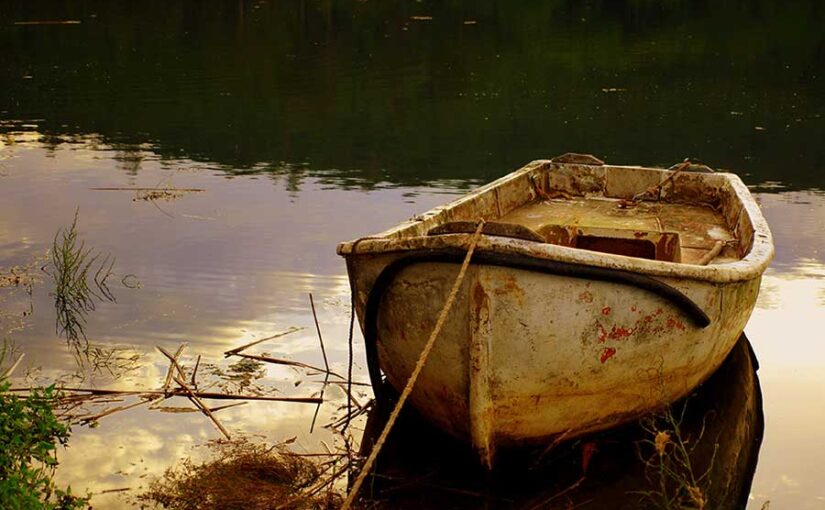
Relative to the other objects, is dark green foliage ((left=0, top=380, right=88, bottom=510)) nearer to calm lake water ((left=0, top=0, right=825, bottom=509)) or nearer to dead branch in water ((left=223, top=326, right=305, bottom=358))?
calm lake water ((left=0, top=0, right=825, bottom=509))

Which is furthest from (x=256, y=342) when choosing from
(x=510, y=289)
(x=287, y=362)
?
(x=510, y=289)

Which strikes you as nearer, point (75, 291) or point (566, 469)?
point (566, 469)

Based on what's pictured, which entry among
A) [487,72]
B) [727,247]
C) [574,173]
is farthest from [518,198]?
[487,72]

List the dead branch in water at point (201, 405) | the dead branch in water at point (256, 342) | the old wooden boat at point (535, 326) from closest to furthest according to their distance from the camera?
the old wooden boat at point (535, 326) → the dead branch in water at point (201, 405) → the dead branch in water at point (256, 342)

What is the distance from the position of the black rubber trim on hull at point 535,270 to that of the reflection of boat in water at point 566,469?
60cm

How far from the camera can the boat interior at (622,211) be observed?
768 centimetres

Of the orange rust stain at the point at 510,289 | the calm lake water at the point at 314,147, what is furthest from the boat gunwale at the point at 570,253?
the calm lake water at the point at 314,147

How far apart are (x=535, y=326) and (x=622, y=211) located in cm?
428

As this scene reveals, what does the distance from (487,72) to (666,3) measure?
14524 mm

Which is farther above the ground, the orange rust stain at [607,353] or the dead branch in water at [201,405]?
the orange rust stain at [607,353]

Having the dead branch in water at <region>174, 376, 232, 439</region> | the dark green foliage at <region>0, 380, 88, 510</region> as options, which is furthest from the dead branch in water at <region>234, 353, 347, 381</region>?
the dark green foliage at <region>0, 380, 88, 510</region>

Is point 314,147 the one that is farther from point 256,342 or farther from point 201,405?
point 201,405

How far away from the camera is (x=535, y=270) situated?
5230 millimetres

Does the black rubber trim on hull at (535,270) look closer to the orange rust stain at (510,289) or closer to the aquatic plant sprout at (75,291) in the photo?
the orange rust stain at (510,289)
